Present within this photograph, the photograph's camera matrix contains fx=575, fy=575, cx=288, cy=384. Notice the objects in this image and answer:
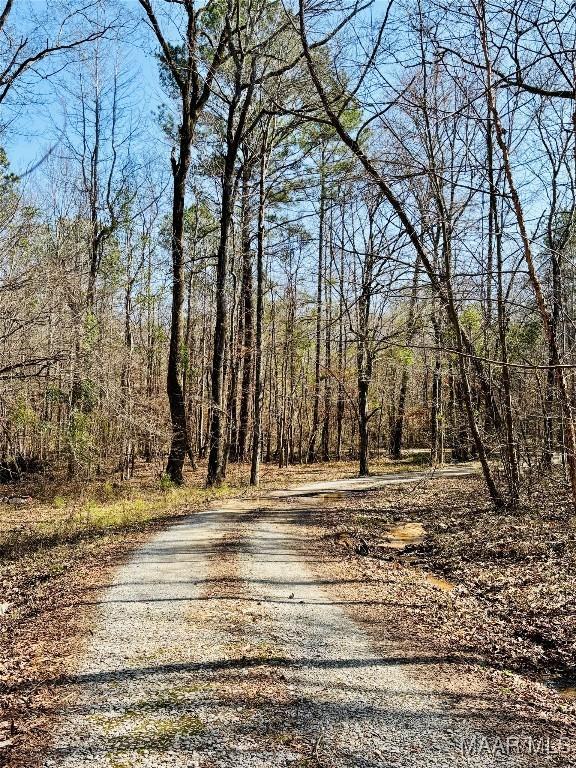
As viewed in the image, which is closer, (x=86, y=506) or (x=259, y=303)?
(x=86, y=506)

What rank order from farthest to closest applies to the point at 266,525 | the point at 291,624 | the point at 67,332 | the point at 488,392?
the point at 488,392
the point at 266,525
the point at 67,332
the point at 291,624

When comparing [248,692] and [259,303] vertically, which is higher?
[259,303]

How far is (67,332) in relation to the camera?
1141cm

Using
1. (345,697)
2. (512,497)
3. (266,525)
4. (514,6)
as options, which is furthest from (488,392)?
(345,697)

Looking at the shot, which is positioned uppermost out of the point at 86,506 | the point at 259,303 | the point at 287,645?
the point at 259,303

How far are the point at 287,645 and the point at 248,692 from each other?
41.7 inches

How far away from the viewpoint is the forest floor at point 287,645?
3.82 metres

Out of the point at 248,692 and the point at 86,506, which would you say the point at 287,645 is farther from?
the point at 86,506

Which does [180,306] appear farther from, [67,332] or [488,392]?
[488,392]

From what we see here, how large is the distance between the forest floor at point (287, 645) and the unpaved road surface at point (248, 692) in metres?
0.02

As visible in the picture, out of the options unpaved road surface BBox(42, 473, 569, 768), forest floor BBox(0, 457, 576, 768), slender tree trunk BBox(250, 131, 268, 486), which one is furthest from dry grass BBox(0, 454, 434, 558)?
unpaved road surface BBox(42, 473, 569, 768)

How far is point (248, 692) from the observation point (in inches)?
177

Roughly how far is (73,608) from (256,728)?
3.44 m

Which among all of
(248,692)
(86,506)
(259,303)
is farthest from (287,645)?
(259,303)
